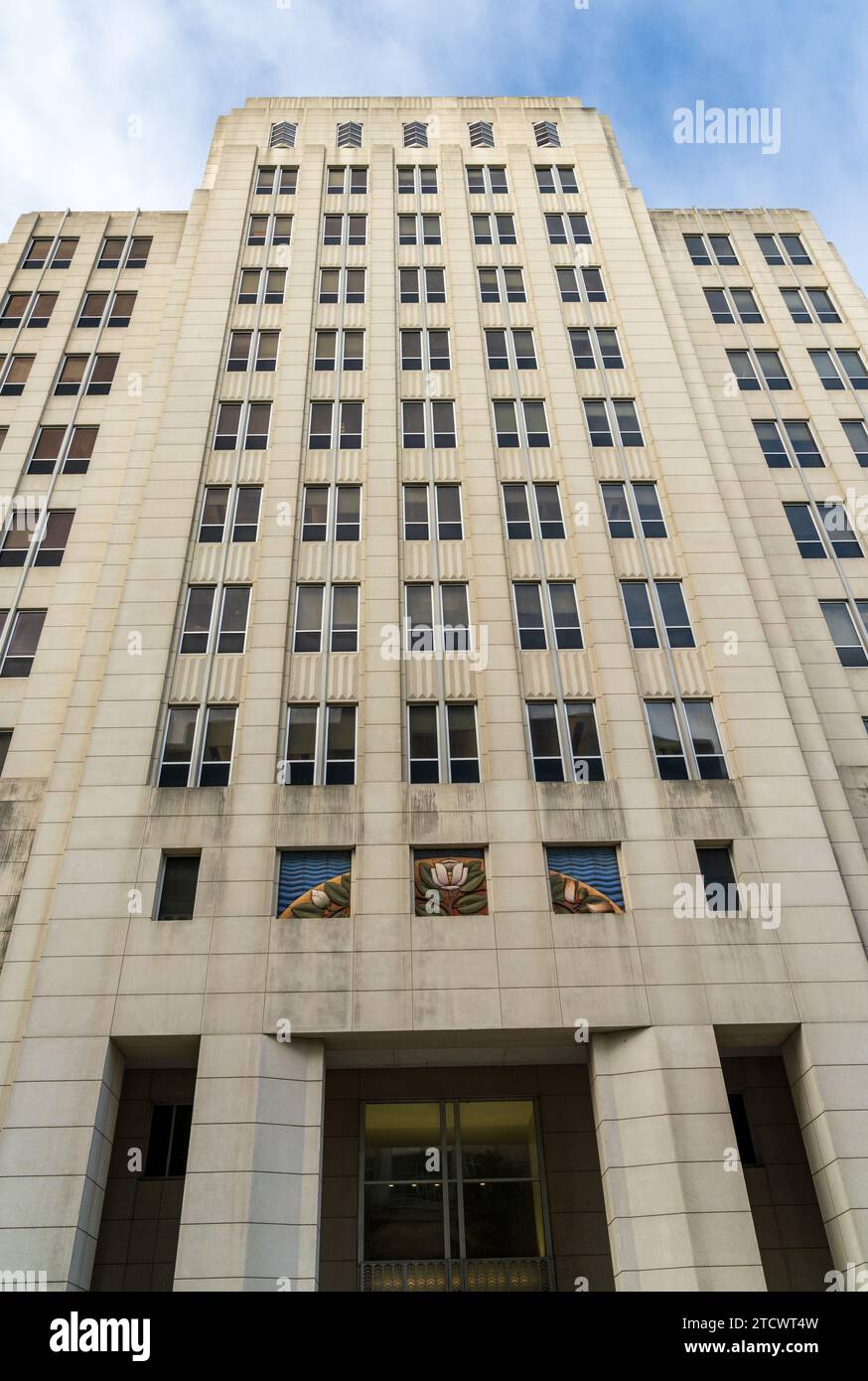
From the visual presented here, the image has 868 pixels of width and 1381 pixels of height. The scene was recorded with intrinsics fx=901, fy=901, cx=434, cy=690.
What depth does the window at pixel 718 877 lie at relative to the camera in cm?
2200

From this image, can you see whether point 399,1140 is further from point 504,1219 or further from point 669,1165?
point 669,1165

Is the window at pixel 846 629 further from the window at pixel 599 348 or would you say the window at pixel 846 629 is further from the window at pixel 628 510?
the window at pixel 599 348

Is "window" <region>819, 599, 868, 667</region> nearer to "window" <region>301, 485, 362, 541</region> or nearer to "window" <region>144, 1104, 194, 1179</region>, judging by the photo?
"window" <region>301, 485, 362, 541</region>

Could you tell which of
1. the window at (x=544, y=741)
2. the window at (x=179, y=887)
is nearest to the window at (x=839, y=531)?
the window at (x=544, y=741)

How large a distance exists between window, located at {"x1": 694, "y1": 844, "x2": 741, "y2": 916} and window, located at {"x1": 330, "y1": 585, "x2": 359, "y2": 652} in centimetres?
1138

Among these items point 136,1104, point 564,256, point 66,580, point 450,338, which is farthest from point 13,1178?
point 564,256

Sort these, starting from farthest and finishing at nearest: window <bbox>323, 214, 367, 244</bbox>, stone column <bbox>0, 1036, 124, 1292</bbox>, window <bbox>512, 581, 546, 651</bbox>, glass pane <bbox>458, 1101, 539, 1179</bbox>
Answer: window <bbox>323, 214, 367, 244</bbox> < window <bbox>512, 581, 546, 651</bbox> < glass pane <bbox>458, 1101, 539, 1179</bbox> < stone column <bbox>0, 1036, 124, 1292</bbox>

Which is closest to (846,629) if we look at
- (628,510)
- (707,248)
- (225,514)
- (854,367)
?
(628,510)

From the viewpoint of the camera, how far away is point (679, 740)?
25047 millimetres

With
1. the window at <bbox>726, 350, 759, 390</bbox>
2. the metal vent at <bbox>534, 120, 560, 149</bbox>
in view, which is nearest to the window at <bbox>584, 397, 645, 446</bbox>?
the window at <bbox>726, 350, 759, 390</bbox>

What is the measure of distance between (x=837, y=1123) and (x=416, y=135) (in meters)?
45.7

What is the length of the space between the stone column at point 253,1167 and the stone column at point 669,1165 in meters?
6.40

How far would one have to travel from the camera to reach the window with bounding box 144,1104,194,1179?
21531 mm

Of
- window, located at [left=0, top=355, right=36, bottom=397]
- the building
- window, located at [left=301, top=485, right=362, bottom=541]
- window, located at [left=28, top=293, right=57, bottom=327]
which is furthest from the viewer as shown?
window, located at [left=28, top=293, right=57, bottom=327]
